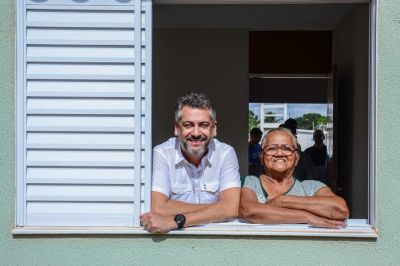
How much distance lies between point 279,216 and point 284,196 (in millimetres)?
122

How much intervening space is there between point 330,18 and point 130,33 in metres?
3.67

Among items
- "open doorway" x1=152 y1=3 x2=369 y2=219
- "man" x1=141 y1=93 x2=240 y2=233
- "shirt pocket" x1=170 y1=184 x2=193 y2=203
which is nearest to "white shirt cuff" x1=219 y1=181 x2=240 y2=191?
"man" x1=141 y1=93 x2=240 y2=233

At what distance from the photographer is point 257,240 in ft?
10.6

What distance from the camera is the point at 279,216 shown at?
3.18m

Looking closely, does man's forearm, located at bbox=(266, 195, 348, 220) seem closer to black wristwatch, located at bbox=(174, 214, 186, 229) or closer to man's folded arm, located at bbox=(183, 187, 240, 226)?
man's folded arm, located at bbox=(183, 187, 240, 226)

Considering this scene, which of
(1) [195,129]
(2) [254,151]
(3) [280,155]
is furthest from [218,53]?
(1) [195,129]

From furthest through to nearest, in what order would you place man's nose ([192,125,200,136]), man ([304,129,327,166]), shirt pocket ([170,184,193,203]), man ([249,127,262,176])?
1. man ([304,129,327,166])
2. man ([249,127,262,176])
3. shirt pocket ([170,184,193,203])
4. man's nose ([192,125,200,136])

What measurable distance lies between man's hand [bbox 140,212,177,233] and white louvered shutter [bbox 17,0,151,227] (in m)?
0.09

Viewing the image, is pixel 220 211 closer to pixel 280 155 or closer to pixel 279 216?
pixel 279 216

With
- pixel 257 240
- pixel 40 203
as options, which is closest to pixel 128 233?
pixel 40 203

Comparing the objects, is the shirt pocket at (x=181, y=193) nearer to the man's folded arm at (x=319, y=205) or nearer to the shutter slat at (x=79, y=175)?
the shutter slat at (x=79, y=175)

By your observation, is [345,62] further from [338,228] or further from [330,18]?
[338,228]

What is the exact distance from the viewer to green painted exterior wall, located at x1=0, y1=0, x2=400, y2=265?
3199mm

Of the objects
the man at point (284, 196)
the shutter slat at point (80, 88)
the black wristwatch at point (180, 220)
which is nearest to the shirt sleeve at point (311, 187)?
A: the man at point (284, 196)
